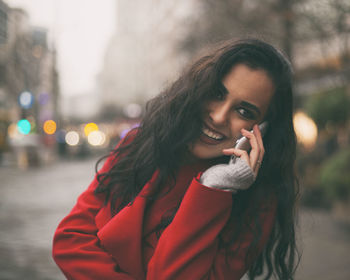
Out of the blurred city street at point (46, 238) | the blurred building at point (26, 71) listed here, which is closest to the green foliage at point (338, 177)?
the blurred city street at point (46, 238)

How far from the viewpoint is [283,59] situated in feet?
6.13

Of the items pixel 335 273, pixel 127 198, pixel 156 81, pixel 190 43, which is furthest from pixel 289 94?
pixel 156 81

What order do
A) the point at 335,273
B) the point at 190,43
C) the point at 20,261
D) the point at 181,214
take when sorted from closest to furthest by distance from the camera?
the point at 181,214
the point at 335,273
the point at 20,261
the point at 190,43

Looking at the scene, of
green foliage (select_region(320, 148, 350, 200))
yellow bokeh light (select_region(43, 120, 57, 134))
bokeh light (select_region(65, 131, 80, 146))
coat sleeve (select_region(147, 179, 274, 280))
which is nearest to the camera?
coat sleeve (select_region(147, 179, 274, 280))

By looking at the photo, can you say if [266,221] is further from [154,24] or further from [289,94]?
[154,24]

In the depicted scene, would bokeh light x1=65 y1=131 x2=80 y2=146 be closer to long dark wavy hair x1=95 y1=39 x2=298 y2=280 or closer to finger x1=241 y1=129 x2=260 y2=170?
long dark wavy hair x1=95 y1=39 x2=298 y2=280

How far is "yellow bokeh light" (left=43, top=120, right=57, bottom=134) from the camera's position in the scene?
26.4 metres

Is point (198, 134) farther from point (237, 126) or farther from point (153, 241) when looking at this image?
point (153, 241)

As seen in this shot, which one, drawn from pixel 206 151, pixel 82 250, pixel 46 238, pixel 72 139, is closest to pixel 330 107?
pixel 46 238

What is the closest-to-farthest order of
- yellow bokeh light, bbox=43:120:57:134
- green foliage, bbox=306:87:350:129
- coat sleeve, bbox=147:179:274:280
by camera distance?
coat sleeve, bbox=147:179:274:280, green foliage, bbox=306:87:350:129, yellow bokeh light, bbox=43:120:57:134

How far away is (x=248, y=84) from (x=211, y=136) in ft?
0.94

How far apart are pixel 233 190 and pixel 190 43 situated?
15.2 metres

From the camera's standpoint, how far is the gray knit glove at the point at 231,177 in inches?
66.5

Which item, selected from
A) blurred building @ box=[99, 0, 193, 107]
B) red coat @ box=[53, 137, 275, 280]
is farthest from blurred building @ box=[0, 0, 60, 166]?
red coat @ box=[53, 137, 275, 280]
